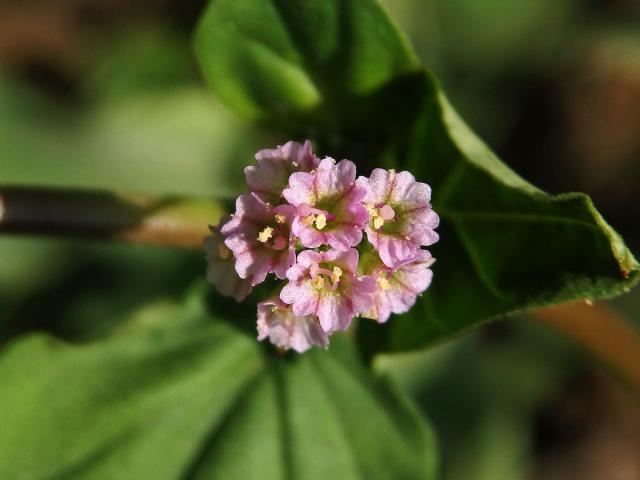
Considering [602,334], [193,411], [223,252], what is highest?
[223,252]

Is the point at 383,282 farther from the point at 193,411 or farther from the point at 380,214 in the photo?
the point at 193,411

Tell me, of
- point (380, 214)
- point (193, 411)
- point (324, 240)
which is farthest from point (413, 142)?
point (193, 411)

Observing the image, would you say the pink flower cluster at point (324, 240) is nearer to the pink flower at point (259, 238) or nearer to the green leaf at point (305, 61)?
the pink flower at point (259, 238)

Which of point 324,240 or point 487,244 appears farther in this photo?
point 487,244

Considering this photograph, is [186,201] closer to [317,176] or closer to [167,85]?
[317,176]

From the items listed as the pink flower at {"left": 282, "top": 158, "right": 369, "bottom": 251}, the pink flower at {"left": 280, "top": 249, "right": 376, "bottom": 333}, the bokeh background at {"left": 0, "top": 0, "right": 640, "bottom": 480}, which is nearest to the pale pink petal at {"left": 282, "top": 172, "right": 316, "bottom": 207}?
the pink flower at {"left": 282, "top": 158, "right": 369, "bottom": 251}

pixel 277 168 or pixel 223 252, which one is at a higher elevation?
pixel 277 168

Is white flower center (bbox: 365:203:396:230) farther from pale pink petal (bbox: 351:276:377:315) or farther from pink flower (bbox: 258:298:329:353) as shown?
pink flower (bbox: 258:298:329:353)
